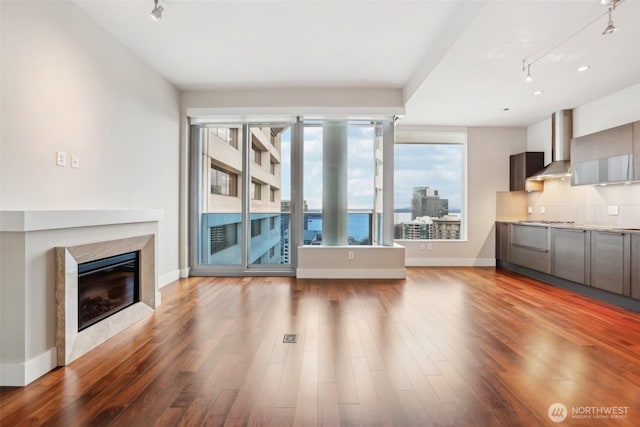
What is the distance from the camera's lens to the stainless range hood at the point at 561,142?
187 inches

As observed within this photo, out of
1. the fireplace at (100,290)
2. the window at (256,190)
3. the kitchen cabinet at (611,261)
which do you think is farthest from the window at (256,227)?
the kitchen cabinet at (611,261)

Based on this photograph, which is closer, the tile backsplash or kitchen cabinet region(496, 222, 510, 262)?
the tile backsplash

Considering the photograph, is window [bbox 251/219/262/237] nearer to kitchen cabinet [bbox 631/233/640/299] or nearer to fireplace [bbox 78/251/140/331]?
fireplace [bbox 78/251/140/331]

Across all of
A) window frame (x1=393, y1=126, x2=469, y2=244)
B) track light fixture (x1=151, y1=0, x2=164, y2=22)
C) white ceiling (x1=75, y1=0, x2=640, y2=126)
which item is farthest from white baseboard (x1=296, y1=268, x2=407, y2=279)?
track light fixture (x1=151, y1=0, x2=164, y2=22)

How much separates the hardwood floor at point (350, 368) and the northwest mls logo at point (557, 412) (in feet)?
0.09

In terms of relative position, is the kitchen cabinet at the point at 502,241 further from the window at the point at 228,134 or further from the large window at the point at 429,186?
the window at the point at 228,134

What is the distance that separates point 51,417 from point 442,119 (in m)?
5.86

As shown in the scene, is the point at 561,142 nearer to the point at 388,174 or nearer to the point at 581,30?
the point at 581,30

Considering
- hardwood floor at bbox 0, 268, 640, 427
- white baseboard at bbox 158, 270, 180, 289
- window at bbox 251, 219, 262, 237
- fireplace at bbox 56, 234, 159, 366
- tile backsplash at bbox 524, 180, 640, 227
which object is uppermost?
tile backsplash at bbox 524, 180, 640, 227

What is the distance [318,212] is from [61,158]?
3224 mm

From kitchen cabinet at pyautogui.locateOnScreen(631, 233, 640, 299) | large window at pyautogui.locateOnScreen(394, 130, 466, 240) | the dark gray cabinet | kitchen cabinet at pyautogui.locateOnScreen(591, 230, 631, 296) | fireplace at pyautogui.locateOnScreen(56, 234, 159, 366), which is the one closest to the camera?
fireplace at pyautogui.locateOnScreen(56, 234, 159, 366)

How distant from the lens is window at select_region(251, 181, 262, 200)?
194 inches

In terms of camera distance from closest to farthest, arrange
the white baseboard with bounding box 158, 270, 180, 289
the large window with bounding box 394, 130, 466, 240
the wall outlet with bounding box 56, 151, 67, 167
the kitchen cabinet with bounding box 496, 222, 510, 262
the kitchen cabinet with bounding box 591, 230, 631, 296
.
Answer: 1. the wall outlet with bounding box 56, 151, 67, 167
2. the kitchen cabinet with bounding box 591, 230, 631, 296
3. the white baseboard with bounding box 158, 270, 180, 289
4. the kitchen cabinet with bounding box 496, 222, 510, 262
5. the large window with bounding box 394, 130, 466, 240

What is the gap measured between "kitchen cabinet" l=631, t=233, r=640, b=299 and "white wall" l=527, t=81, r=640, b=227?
92 centimetres
